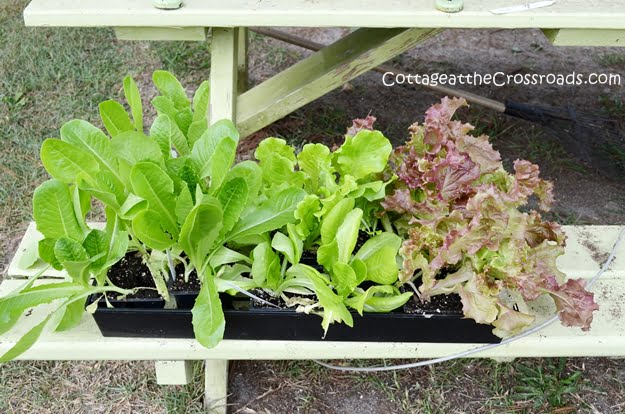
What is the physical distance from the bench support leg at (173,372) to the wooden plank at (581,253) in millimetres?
297

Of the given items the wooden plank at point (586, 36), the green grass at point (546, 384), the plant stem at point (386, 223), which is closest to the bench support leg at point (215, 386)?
the plant stem at point (386, 223)

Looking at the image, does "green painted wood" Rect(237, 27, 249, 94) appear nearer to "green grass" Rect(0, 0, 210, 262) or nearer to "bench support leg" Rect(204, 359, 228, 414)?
"green grass" Rect(0, 0, 210, 262)

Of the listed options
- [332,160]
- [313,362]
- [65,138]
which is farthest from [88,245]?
[313,362]

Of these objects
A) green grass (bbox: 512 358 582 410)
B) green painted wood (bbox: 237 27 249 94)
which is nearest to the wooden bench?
green grass (bbox: 512 358 582 410)

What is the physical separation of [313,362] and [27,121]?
1.76 meters

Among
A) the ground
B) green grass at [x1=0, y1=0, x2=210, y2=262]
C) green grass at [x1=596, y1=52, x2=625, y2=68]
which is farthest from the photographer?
green grass at [x1=596, y1=52, x2=625, y2=68]

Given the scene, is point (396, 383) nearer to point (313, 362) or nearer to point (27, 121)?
point (313, 362)

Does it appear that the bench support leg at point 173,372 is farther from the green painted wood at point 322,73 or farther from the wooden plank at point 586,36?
the wooden plank at point 586,36

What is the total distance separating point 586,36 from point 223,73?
3.16ft

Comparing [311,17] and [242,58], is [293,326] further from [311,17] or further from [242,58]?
[242,58]

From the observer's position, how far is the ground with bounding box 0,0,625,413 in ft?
5.57

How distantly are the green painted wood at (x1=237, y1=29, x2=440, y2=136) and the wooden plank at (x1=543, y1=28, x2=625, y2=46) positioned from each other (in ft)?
1.19

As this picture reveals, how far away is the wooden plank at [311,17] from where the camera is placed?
1562 mm

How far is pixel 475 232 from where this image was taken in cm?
113
